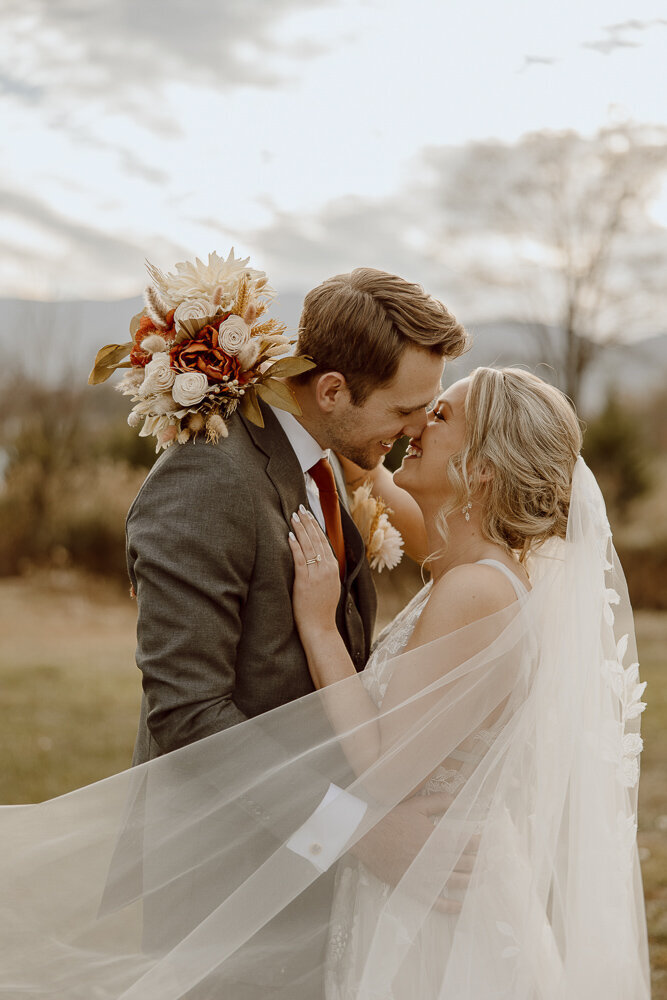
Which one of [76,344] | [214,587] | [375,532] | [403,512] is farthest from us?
[76,344]

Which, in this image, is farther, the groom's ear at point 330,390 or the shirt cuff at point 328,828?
the groom's ear at point 330,390

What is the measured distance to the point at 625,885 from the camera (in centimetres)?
263

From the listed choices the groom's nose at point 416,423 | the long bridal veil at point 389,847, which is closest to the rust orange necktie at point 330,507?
the groom's nose at point 416,423

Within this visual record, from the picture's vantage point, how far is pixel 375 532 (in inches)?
133

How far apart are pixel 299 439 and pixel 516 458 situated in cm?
67

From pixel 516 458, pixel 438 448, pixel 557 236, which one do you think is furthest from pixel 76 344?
pixel 516 458

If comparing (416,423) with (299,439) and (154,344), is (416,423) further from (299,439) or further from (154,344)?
(154,344)

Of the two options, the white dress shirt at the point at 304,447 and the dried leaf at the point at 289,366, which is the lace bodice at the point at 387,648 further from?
the dried leaf at the point at 289,366

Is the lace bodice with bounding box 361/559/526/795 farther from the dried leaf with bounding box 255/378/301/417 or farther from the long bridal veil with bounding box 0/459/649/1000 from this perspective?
the dried leaf with bounding box 255/378/301/417

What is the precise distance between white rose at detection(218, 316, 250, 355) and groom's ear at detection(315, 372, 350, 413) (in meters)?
0.42

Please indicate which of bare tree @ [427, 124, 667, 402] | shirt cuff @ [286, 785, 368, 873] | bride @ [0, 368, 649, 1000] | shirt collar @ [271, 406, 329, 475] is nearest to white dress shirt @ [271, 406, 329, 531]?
shirt collar @ [271, 406, 329, 475]

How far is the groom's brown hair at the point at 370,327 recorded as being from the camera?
299 centimetres

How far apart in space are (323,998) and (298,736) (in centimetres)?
70

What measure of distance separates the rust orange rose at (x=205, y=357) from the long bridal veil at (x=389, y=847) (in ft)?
3.12
